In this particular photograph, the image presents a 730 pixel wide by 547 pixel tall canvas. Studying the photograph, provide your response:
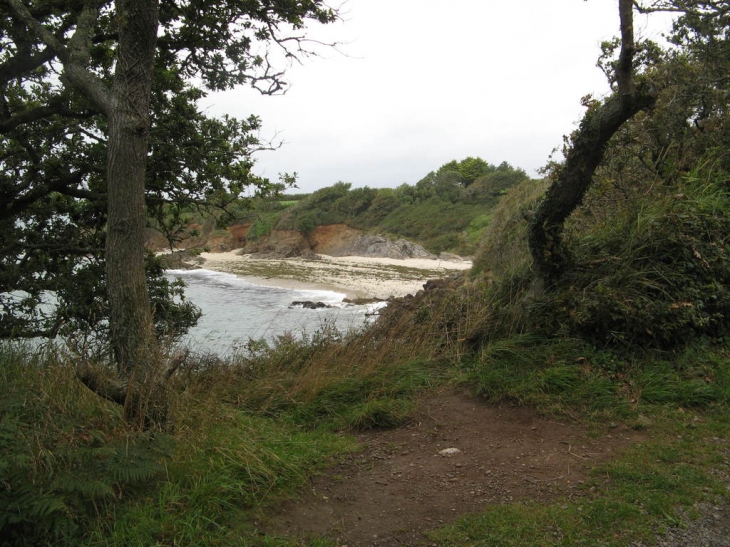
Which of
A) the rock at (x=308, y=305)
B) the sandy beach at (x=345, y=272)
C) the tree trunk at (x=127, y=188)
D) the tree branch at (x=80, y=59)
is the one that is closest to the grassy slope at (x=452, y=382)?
the tree trunk at (x=127, y=188)

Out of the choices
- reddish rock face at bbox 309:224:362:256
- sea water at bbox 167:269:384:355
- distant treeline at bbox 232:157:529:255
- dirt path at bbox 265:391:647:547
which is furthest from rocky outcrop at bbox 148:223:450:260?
dirt path at bbox 265:391:647:547

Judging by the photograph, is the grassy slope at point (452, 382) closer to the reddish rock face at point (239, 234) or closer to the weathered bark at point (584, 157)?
the weathered bark at point (584, 157)

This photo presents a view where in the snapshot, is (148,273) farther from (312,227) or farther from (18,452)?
(312,227)

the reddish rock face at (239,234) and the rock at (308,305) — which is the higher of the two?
the reddish rock face at (239,234)

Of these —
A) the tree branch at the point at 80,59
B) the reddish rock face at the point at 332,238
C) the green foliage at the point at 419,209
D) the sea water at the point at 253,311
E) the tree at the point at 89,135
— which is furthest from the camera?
the reddish rock face at the point at 332,238

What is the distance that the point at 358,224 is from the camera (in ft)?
171

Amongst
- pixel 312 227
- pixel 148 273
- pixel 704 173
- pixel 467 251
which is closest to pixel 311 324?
pixel 148 273

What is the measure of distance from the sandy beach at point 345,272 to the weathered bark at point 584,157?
16.8m

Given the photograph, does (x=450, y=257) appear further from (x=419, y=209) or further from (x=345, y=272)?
(x=419, y=209)

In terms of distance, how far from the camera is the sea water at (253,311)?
14.0 meters

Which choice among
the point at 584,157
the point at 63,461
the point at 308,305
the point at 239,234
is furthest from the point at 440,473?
the point at 239,234

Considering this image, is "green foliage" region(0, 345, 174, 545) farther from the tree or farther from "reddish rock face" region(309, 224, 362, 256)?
"reddish rock face" region(309, 224, 362, 256)

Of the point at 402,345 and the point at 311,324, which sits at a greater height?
the point at 402,345

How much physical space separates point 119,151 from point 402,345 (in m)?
4.07
